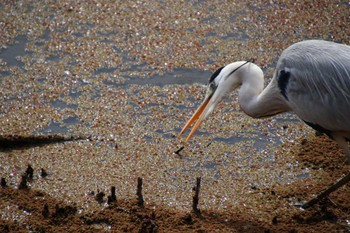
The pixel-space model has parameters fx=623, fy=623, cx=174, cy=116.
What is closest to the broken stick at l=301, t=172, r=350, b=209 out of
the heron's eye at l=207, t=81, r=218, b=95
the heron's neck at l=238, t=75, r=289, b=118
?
the heron's neck at l=238, t=75, r=289, b=118

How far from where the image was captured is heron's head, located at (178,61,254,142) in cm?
514

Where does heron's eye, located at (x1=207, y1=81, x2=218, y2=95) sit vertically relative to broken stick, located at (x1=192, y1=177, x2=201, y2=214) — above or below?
above

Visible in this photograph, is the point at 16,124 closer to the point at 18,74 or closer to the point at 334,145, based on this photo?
the point at 18,74

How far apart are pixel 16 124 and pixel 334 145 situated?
2823 millimetres

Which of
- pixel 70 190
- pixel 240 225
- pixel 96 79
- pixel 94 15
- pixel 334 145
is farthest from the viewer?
pixel 94 15

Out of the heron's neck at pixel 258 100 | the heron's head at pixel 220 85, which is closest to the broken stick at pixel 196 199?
the heron's head at pixel 220 85

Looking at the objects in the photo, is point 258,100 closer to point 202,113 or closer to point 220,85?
point 220,85

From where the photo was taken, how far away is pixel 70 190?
4.87m

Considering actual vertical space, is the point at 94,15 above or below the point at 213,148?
above

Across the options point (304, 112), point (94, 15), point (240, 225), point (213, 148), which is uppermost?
point (94, 15)

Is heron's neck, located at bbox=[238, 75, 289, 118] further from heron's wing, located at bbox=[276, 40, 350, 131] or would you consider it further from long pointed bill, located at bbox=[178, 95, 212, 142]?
long pointed bill, located at bbox=[178, 95, 212, 142]

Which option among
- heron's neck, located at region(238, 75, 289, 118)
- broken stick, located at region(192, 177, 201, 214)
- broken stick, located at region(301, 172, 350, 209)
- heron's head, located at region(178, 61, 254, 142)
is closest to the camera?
broken stick, located at region(192, 177, 201, 214)

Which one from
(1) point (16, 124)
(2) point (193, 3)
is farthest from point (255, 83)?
(2) point (193, 3)

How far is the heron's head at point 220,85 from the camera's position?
5137 mm
